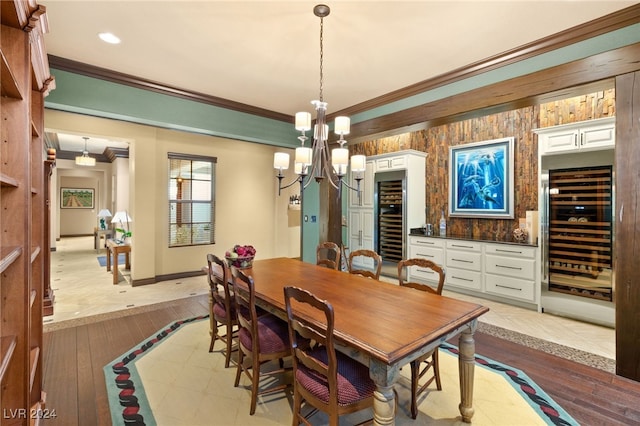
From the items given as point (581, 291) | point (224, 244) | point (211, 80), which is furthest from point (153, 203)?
point (581, 291)

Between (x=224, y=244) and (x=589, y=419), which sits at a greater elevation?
(x=224, y=244)

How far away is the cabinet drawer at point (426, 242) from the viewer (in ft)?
16.3

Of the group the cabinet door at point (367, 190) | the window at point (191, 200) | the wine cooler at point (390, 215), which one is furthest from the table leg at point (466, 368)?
the window at point (191, 200)

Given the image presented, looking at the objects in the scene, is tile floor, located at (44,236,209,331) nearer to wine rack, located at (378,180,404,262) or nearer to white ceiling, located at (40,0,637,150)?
white ceiling, located at (40,0,637,150)

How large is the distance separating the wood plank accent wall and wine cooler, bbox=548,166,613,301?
0.69 metres

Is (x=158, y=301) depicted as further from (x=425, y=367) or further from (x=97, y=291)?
(x=425, y=367)

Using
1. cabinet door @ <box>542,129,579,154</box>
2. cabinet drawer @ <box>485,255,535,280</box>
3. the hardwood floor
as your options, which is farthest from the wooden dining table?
cabinet door @ <box>542,129,579,154</box>

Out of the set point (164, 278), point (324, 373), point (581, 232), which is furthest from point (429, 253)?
point (164, 278)

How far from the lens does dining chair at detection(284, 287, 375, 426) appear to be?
4.82 ft

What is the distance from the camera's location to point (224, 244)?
633 cm

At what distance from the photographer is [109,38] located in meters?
2.66

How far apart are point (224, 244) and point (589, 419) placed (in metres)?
5.79

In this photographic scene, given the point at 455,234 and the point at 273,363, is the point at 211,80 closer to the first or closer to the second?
the point at 273,363

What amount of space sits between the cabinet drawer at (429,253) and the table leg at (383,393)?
393cm
